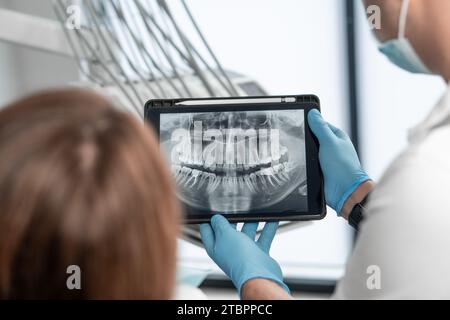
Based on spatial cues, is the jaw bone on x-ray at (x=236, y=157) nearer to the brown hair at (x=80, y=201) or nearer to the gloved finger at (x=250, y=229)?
the gloved finger at (x=250, y=229)

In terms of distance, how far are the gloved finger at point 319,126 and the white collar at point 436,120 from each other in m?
0.29

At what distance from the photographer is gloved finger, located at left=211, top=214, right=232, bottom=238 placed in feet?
3.10

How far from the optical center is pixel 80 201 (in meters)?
0.47

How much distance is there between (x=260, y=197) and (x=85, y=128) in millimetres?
527

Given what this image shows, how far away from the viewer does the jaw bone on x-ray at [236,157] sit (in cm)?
97

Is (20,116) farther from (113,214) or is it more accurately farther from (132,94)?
(132,94)

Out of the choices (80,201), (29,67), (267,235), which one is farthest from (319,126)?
(29,67)

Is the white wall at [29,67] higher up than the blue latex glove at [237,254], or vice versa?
the white wall at [29,67]

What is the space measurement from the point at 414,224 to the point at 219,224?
0.38 m

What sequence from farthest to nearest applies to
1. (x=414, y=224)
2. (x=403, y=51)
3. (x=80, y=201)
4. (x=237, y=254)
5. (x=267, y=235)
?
(x=267, y=235) → (x=237, y=254) → (x=403, y=51) → (x=414, y=224) → (x=80, y=201)

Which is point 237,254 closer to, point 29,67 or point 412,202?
point 412,202

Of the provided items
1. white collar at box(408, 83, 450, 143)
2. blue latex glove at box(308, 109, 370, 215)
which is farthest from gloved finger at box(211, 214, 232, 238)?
white collar at box(408, 83, 450, 143)

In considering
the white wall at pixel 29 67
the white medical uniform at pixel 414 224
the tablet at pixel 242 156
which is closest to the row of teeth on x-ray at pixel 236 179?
the tablet at pixel 242 156
